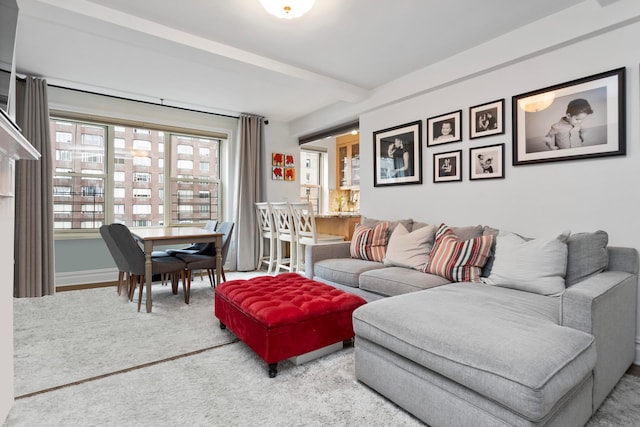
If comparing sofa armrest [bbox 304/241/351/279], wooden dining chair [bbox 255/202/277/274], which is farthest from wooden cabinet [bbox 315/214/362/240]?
sofa armrest [bbox 304/241/351/279]

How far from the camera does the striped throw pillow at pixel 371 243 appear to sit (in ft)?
11.1

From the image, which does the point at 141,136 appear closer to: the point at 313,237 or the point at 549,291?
the point at 313,237

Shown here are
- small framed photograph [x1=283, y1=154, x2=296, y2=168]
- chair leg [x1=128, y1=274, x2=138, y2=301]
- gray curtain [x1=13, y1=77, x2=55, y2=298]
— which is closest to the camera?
chair leg [x1=128, y1=274, x2=138, y2=301]

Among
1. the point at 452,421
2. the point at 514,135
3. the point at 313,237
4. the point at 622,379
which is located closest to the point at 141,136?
the point at 313,237

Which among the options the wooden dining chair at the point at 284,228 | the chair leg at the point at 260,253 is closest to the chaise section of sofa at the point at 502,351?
the wooden dining chair at the point at 284,228

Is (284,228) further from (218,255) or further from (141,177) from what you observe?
(141,177)

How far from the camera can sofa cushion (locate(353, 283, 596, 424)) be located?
1.15 metres

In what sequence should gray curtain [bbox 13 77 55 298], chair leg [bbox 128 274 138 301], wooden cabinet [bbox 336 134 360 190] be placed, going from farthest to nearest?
wooden cabinet [bbox 336 134 360 190] < gray curtain [bbox 13 77 55 298] < chair leg [bbox 128 274 138 301]

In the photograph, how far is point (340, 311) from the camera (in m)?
2.18

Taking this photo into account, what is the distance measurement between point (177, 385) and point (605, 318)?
2191mm

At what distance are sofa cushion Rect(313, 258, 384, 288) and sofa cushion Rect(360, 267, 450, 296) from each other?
0.41 ft

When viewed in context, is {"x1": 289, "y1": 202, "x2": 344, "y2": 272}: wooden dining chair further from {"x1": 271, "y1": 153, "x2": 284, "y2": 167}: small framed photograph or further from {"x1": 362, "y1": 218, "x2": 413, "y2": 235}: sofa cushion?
{"x1": 271, "y1": 153, "x2": 284, "y2": 167}: small framed photograph

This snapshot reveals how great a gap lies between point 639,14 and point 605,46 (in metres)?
0.23

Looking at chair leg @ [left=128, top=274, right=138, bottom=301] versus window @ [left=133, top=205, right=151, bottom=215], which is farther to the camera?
window @ [left=133, top=205, right=151, bottom=215]
